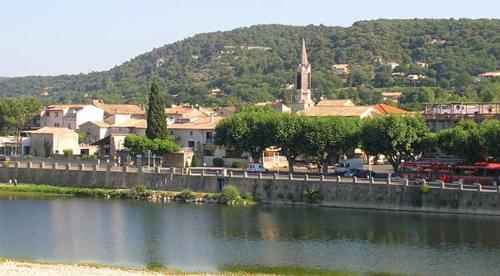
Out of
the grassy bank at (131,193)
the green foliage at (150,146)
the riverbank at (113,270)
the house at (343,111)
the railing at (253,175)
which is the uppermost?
the house at (343,111)

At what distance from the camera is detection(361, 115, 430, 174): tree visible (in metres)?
76.2

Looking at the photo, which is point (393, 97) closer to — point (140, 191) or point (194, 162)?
point (194, 162)

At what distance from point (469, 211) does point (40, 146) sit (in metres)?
57.9

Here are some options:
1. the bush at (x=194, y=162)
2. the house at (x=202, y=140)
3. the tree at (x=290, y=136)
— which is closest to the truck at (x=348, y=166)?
the tree at (x=290, y=136)

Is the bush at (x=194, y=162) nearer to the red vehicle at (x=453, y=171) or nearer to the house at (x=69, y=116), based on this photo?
the red vehicle at (x=453, y=171)

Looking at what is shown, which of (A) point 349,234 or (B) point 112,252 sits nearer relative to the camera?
(B) point 112,252

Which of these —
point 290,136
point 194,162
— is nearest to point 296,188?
point 290,136

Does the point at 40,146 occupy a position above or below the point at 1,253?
above

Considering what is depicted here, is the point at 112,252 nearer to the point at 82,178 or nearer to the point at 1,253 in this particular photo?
the point at 1,253

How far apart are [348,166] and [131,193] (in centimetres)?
2049

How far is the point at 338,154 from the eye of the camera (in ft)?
289

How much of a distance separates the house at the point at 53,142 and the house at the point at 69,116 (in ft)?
47.4

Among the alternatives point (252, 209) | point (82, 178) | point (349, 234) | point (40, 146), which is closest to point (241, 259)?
point (349, 234)

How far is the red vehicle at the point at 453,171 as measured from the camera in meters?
70.0
